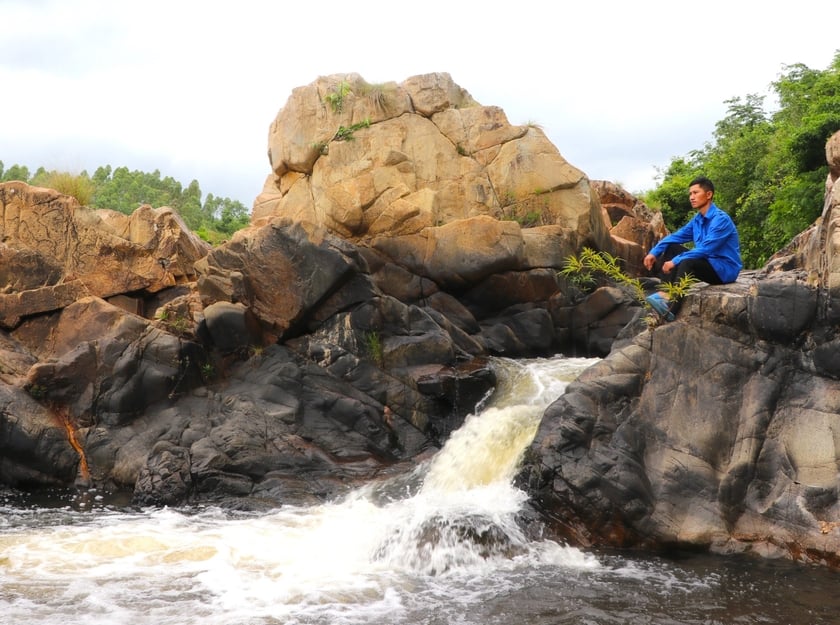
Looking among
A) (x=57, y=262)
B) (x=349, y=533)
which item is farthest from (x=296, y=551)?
(x=57, y=262)

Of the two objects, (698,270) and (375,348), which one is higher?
(698,270)

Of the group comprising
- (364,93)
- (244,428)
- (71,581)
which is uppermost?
(364,93)

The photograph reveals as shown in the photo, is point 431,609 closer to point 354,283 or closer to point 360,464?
point 360,464

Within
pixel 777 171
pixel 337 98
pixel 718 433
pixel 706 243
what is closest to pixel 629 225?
pixel 777 171

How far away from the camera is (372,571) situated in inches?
328

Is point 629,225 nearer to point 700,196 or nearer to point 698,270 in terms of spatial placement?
point 698,270

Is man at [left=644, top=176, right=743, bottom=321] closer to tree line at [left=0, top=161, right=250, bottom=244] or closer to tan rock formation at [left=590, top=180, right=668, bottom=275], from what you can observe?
tan rock formation at [left=590, top=180, right=668, bottom=275]

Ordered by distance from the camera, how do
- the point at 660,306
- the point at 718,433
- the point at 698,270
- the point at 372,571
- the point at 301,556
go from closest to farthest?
1. the point at 372,571
2. the point at 301,556
3. the point at 718,433
4. the point at 698,270
5. the point at 660,306

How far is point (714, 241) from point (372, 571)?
17.6 feet

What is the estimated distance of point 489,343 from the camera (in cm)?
1588

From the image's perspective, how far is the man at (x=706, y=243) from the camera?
915 cm

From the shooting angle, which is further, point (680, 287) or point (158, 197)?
point (158, 197)

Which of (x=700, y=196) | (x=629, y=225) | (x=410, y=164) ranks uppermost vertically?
(x=410, y=164)

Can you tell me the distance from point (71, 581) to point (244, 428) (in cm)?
455
